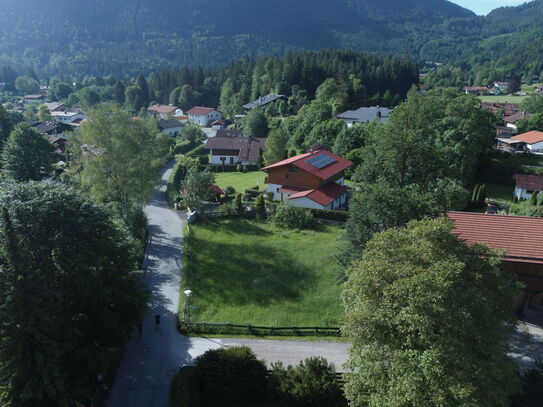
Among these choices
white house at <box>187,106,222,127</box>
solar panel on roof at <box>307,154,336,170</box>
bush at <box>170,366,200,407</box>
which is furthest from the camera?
white house at <box>187,106,222,127</box>

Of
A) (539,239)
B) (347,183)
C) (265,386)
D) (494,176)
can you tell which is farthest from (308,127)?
(265,386)

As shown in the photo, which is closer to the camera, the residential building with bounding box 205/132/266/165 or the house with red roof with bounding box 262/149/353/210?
the house with red roof with bounding box 262/149/353/210

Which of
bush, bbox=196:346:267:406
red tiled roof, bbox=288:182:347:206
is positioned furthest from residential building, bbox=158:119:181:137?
bush, bbox=196:346:267:406

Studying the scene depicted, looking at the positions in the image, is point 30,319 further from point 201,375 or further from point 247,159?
point 247,159

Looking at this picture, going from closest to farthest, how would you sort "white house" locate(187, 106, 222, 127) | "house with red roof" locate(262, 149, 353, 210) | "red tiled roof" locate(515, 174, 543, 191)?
"house with red roof" locate(262, 149, 353, 210)
"red tiled roof" locate(515, 174, 543, 191)
"white house" locate(187, 106, 222, 127)

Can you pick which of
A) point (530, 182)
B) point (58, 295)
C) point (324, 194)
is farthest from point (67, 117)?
point (530, 182)

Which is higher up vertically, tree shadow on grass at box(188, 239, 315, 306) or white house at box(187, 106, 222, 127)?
white house at box(187, 106, 222, 127)

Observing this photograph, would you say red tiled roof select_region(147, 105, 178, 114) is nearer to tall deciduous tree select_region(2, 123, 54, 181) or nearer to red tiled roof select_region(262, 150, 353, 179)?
tall deciduous tree select_region(2, 123, 54, 181)

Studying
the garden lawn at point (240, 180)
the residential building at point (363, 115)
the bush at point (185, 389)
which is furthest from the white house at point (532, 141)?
the bush at point (185, 389)

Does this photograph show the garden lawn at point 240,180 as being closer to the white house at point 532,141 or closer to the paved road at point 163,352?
the paved road at point 163,352
